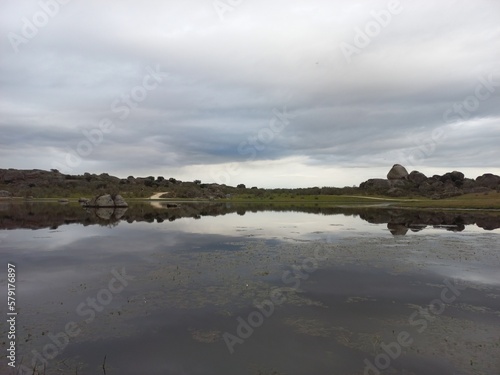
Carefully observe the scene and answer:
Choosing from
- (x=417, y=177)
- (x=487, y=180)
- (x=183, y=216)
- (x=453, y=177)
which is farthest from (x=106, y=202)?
(x=487, y=180)

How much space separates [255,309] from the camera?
43.7ft

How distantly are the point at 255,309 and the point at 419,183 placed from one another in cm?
14656

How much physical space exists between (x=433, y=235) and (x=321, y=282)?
21.6 metres

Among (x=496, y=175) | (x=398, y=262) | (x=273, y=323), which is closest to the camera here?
(x=273, y=323)

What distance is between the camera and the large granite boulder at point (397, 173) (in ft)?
497

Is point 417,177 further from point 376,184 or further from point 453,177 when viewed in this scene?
point 376,184

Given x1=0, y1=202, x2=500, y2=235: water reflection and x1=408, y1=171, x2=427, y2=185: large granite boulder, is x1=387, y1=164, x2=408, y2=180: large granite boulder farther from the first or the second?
x1=0, y1=202, x2=500, y2=235: water reflection

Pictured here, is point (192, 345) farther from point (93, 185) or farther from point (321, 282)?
point (93, 185)

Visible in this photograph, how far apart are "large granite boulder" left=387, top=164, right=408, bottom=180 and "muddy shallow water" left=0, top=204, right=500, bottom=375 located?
134430 millimetres

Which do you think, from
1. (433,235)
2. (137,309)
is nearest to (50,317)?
(137,309)

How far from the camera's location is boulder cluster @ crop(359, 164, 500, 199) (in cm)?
12706

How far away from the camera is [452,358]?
32.1 ft

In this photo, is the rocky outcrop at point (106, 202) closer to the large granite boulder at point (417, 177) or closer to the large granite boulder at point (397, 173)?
the large granite boulder at point (417, 177)

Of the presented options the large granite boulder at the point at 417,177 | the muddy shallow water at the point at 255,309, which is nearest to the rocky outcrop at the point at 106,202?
the muddy shallow water at the point at 255,309
